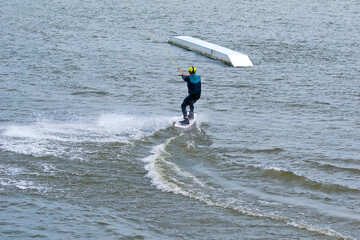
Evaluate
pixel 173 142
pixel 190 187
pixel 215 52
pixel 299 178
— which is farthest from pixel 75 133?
pixel 215 52

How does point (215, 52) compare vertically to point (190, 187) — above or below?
above

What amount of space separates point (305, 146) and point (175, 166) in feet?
13.9

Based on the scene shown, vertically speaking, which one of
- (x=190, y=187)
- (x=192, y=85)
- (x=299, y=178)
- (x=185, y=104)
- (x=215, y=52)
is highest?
(x=215, y=52)

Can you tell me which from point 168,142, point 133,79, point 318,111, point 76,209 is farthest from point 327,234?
point 133,79

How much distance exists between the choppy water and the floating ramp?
597mm

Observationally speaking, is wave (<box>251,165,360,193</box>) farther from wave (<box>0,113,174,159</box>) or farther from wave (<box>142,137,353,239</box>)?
wave (<box>0,113,174,159</box>)

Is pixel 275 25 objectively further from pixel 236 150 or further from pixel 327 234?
pixel 327 234

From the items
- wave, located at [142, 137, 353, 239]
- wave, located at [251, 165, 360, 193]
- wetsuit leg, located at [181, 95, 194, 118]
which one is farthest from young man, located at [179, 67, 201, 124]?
wave, located at [251, 165, 360, 193]

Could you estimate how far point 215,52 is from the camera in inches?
1211

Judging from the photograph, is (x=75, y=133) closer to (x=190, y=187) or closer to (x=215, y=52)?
(x=190, y=187)

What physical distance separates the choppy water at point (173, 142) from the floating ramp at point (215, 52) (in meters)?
0.60

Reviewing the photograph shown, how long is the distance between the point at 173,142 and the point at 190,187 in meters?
3.71

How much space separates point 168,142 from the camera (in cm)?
1589

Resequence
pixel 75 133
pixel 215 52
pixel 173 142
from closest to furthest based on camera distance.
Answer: pixel 173 142
pixel 75 133
pixel 215 52
